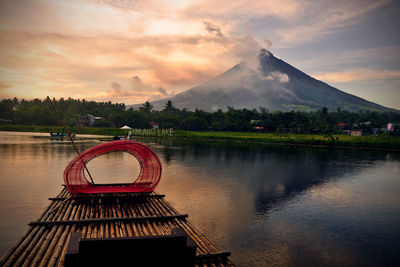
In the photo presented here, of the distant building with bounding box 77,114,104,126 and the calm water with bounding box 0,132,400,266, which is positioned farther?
the distant building with bounding box 77,114,104,126

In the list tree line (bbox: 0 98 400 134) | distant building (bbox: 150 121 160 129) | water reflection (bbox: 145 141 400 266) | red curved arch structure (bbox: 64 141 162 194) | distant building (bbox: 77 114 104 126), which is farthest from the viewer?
distant building (bbox: 77 114 104 126)

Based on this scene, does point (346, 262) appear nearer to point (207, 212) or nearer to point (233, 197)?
point (207, 212)

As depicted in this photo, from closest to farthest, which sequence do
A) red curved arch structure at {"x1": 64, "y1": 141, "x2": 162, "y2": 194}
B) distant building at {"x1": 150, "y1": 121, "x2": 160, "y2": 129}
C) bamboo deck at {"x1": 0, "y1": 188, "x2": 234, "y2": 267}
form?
bamboo deck at {"x1": 0, "y1": 188, "x2": 234, "y2": 267} < red curved arch structure at {"x1": 64, "y1": 141, "x2": 162, "y2": 194} < distant building at {"x1": 150, "y1": 121, "x2": 160, "y2": 129}

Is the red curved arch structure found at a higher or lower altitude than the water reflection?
higher

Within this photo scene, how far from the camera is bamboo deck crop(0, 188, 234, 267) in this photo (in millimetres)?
6574

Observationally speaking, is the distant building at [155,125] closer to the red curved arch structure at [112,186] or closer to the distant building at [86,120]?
the distant building at [86,120]

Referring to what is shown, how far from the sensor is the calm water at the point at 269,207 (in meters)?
9.41

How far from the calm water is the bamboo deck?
1.42 m

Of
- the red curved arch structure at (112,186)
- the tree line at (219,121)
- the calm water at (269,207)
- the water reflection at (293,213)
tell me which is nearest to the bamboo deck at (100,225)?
the red curved arch structure at (112,186)

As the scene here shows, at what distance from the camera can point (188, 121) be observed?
8862 centimetres

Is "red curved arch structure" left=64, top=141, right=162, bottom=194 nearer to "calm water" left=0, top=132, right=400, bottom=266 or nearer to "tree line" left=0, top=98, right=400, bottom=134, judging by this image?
"calm water" left=0, top=132, right=400, bottom=266

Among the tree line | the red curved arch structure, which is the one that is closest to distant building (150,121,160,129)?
the tree line

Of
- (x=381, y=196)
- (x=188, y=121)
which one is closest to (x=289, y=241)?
(x=381, y=196)

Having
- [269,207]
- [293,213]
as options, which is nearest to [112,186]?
[269,207]
